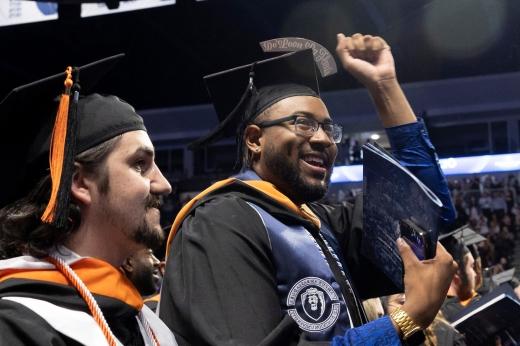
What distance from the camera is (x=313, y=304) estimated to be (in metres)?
1.43

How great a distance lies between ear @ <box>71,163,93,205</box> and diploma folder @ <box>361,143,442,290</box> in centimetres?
67

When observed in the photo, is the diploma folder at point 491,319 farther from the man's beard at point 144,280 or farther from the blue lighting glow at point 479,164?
the blue lighting glow at point 479,164

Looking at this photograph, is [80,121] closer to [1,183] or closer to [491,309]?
[1,183]

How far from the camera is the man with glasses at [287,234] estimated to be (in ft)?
4.29

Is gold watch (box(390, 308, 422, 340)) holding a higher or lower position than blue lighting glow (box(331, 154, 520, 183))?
higher

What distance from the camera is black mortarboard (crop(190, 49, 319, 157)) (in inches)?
77.4

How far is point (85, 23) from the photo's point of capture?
8.54 m

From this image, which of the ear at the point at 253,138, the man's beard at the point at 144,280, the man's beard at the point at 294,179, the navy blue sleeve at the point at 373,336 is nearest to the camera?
the navy blue sleeve at the point at 373,336

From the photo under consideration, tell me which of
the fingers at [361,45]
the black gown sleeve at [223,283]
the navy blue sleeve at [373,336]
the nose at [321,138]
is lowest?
the navy blue sleeve at [373,336]

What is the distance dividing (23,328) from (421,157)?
1.23 meters

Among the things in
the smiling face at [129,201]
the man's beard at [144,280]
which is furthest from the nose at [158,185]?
the man's beard at [144,280]

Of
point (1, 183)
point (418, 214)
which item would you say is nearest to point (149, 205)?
point (1, 183)


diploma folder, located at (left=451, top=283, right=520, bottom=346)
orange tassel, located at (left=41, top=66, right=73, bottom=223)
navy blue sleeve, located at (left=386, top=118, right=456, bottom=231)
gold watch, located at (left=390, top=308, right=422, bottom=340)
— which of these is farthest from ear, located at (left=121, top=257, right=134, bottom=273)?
diploma folder, located at (left=451, top=283, right=520, bottom=346)

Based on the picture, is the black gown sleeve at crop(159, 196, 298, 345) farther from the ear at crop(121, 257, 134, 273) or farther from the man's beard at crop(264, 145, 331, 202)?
the man's beard at crop(264, 145, 331, 202)
